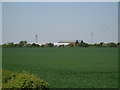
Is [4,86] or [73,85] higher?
[4,86]

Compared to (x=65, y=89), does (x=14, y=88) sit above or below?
above

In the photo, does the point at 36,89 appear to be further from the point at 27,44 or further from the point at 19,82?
the point at 27,44

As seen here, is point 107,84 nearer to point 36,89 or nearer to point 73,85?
point 73,85

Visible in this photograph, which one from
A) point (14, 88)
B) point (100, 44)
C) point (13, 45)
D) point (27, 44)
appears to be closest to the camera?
point (14, 88)

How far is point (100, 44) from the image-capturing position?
3415 inches

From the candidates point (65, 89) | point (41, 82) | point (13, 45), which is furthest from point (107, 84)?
point (13, 45)

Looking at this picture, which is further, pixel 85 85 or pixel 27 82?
pixel 85 85

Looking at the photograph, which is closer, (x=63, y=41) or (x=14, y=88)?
(x=14, y=88)

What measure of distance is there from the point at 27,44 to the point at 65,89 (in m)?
73.3

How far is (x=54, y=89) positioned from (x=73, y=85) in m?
1.04

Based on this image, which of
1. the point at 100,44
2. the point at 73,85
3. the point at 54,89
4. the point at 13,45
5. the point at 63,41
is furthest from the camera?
the point at 63,41

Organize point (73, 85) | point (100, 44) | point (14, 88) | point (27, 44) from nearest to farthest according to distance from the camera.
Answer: point (14, 88), point (73, 85), point (27, 44), point (100, 44)

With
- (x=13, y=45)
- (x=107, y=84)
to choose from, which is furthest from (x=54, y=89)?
(x=13, y=45)

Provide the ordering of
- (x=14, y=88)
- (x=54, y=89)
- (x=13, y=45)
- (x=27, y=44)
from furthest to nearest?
(x=27, y=44) → (x=13, y=45) → (x=54, y=89) → (x=14, y=88)
